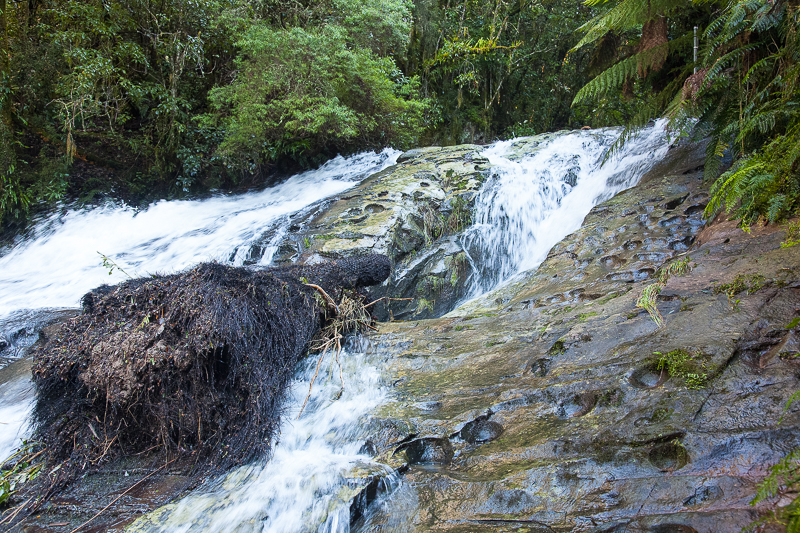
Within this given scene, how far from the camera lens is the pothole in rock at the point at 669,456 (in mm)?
2130

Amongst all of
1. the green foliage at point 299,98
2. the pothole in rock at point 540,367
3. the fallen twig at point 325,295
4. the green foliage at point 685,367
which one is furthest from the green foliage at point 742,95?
the green foliage at point 299,98

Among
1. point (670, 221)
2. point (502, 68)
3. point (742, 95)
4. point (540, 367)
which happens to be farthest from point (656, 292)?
→ point (502, 68)

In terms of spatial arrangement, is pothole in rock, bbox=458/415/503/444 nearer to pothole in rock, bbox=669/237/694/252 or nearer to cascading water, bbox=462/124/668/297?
pothole in rock, bbox=669/237/694/252

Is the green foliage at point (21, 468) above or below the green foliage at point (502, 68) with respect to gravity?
below

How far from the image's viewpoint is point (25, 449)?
11.0 feet

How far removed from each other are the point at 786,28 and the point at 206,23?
11.4m

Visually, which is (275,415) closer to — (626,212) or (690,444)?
(690,444)

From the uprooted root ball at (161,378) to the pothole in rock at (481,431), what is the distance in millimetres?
1510

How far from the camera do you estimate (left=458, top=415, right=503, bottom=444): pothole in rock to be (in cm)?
286

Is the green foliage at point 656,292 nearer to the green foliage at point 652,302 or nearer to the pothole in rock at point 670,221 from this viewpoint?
the green foliage at point 652,302

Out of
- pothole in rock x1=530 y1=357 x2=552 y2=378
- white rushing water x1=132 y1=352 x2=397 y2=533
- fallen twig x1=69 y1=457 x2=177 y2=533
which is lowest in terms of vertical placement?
white rushing water x1=132 y1=352 x2=397 y2=533

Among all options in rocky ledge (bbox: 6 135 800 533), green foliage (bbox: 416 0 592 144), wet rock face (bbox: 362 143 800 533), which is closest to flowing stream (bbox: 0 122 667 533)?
rocky ledge (bbox: 6 135 800 533)

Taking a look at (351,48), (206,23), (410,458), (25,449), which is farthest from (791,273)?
(206,23)

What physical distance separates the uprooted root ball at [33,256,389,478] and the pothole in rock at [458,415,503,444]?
4.95 ft
